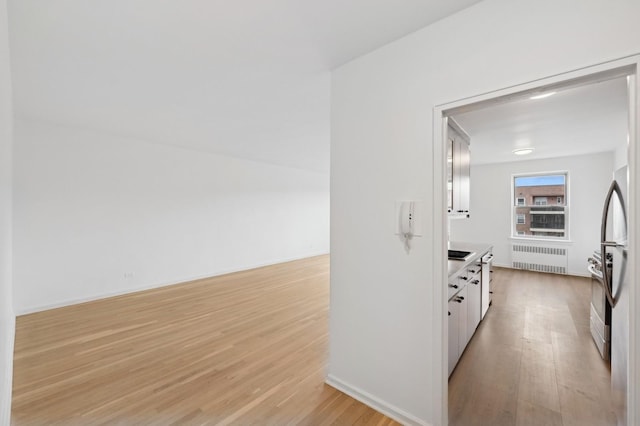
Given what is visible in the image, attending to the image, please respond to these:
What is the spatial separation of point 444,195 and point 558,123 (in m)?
3.24

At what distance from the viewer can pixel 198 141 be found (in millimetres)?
4930

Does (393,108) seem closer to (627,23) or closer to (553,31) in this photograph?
(553,31)

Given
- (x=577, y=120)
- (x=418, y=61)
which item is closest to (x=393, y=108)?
(x=418, y=61)

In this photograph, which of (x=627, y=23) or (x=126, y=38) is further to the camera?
(x=126, y=38)

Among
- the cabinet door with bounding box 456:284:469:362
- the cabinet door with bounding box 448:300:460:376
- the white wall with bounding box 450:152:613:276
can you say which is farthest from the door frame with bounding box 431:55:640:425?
the white wall with bounding box 450:152:613:276

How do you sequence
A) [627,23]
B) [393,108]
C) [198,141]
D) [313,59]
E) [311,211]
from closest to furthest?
[627,23], [393,108], [313,59], [198,141], [311,211]

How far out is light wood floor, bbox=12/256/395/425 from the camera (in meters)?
1.94

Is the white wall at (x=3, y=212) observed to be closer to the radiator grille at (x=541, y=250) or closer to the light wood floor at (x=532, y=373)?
the light wood floor at (x=532, y=373)

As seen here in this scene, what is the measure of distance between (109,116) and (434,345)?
4.51 metres

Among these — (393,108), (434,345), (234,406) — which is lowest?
(234,406)

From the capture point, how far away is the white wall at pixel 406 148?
1.35m

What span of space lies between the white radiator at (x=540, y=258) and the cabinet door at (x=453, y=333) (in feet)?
17.5

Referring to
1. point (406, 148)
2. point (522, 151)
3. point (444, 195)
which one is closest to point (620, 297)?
point (444, 195)

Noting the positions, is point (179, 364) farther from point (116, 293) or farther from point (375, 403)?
point (116, 293)
